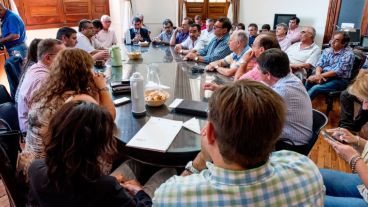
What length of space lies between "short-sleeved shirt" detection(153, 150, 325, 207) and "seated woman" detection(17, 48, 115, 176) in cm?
69

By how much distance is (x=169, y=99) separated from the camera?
1986 millimetres

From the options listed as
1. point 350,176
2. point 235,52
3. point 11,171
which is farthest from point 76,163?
point 235,52

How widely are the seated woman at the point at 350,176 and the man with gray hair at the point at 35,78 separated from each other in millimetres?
1897

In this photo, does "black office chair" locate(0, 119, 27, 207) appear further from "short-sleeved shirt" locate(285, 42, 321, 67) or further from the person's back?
"short-sleeved shirt" locate(285, 42, 321, 67)

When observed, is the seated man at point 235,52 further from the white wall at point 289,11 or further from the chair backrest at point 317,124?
the white wall at point 289,11

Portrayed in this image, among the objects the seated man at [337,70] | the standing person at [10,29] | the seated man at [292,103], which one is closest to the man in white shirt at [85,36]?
the standing person at [10,29]

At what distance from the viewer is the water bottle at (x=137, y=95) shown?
1.63 m

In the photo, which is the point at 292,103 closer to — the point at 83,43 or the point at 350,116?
the point at 350,116

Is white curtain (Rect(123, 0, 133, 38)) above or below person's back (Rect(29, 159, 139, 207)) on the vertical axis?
above

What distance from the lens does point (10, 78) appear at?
8.43 ft

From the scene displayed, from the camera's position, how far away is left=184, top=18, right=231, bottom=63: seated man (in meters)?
3.30

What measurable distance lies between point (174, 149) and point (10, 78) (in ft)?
6.80

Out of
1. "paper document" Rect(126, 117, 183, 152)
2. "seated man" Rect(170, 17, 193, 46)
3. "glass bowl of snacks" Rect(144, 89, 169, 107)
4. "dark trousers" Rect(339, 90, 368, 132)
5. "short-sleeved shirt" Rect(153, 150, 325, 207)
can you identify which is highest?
"seated man" Rect(170, 17, 193, 46)

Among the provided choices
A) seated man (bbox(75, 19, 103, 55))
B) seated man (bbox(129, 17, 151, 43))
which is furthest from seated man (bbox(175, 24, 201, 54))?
seated man (bbox(75, 19, 103, 55))
